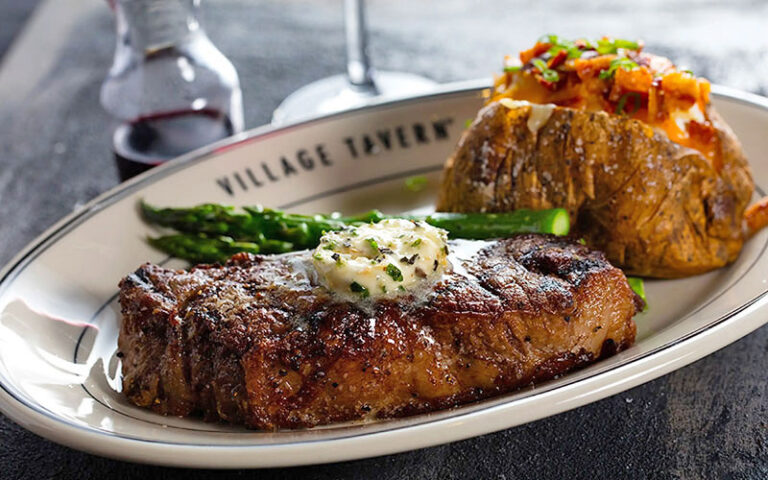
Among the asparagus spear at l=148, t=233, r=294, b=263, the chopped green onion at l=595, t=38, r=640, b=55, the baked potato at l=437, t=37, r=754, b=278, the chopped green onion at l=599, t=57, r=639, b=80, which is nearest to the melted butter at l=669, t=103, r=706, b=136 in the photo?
the baked potato at l=437, t=37, r=754, b=278

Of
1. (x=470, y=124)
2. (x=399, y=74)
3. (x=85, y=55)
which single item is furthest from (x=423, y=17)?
(x=470, y=124)

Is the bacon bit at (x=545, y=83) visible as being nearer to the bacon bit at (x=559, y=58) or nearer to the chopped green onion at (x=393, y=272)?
the bacon bit at (x=559, y=58)

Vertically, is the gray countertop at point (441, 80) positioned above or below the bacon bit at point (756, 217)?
below

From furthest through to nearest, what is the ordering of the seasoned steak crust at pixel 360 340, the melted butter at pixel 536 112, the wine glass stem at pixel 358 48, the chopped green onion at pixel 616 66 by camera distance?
the wine glass stem at pixel 358 48, the melted butter at pixel 536 112, the chopped green onion at pixel 616 66, the seasoned steak crust at pixel 360 340

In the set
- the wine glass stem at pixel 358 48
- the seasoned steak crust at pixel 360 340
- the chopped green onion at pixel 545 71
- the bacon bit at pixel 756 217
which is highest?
the chopped green onion at pixel 545 71

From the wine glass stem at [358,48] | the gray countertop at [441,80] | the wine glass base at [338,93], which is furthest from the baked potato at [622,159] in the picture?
the wine glass stem at [358,48]

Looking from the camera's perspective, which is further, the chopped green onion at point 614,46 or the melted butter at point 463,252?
the chopped green onion at point 614,46

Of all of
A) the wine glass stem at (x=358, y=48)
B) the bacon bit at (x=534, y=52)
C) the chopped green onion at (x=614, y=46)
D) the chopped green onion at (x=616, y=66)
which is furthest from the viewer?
the wine glass stem at (x=358, y=48)
